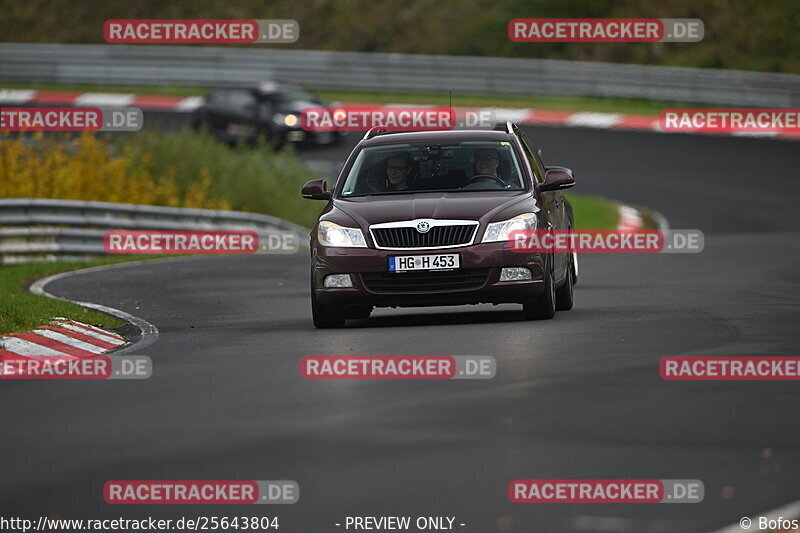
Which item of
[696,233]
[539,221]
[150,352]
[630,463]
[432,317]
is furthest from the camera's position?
[696,233]

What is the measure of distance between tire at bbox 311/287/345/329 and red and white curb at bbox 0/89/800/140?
24100mm

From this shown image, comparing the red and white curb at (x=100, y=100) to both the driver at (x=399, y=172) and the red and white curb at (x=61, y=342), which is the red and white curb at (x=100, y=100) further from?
the red and white curb at (x=61, y=342)

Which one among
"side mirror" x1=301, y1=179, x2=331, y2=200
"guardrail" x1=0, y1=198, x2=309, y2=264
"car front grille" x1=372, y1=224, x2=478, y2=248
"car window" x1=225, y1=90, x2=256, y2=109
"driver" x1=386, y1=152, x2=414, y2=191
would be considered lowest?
"guardrail" x1=0, y1=198, x2=309, y2=264

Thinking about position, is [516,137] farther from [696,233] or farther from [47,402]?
[696,233]

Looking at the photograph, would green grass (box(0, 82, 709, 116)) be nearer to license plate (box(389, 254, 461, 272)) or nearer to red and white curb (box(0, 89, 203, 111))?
red and white curb (box(0, 89, 203, 111))

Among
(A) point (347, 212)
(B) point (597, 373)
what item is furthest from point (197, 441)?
(A) point (347, 212)

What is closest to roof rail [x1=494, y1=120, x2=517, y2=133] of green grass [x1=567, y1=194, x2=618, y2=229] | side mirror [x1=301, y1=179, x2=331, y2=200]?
side mirror [x1=301, y1=179, x2=331, y2=200]

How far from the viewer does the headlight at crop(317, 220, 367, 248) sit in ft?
44.7

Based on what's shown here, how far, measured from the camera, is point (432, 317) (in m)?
15.0

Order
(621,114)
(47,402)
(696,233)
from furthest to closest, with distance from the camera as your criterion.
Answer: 1. (621,114)
2. (696,233)
3. (47,402)

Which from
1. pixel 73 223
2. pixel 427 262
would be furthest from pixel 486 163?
pixel 73 223

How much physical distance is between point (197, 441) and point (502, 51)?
39.6 meters

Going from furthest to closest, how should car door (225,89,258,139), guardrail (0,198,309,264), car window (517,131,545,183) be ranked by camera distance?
car door (225,89,258,139)
guardrail (0,198,309,264)
car window (517,131,545,183)

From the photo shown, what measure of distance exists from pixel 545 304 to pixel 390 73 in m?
32.0
